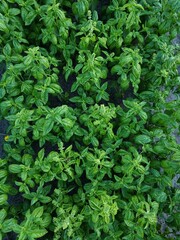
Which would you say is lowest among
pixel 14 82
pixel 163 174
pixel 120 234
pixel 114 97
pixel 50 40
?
pixel 120 234

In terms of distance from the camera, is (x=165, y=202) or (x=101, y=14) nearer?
(x=165, y=202)

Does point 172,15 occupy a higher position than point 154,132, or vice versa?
point 172,15

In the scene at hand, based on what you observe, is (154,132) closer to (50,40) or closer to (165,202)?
(165,202)

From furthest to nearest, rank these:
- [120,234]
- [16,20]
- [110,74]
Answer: [110,74] → [16,20] → [120,234]

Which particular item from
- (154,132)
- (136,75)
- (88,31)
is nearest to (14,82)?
(88,31)

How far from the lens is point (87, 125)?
2113 mm

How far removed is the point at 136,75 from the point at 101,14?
2.09 ft

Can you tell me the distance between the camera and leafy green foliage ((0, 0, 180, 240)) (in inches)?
79.4

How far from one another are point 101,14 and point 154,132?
3.10ft

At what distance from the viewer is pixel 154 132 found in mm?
2152

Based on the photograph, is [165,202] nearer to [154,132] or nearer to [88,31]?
[154,132]

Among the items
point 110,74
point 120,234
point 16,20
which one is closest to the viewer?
point 120,234

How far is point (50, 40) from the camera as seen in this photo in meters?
2.23

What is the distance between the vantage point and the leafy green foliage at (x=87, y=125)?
6.62 feet
